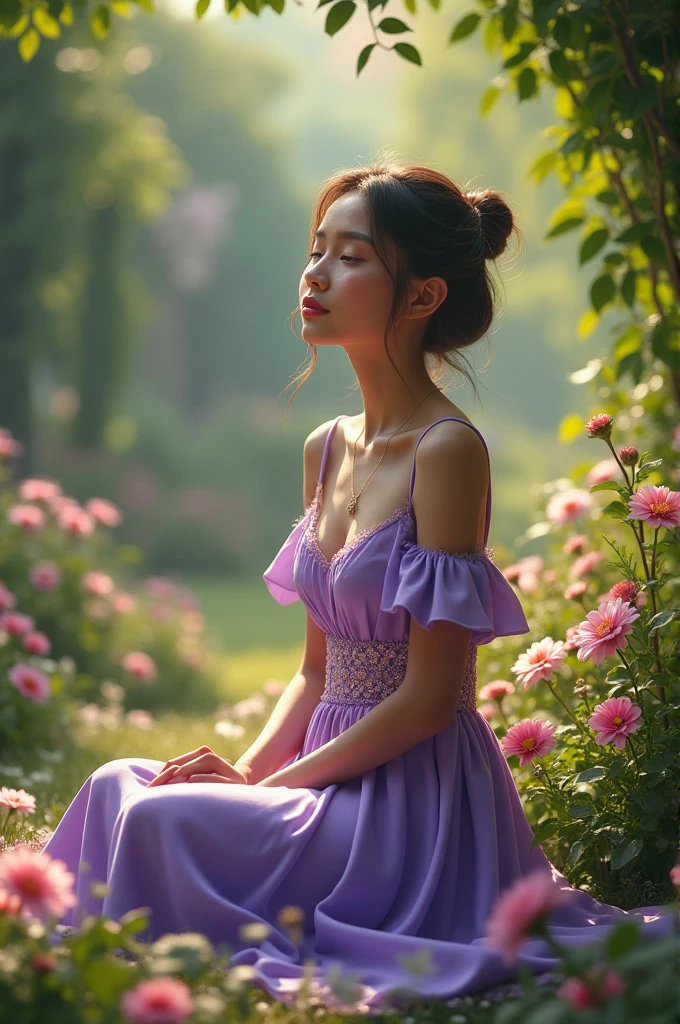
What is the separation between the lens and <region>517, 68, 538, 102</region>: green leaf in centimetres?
303

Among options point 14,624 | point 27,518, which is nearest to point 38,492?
point 27,518

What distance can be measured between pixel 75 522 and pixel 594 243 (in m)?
3.02

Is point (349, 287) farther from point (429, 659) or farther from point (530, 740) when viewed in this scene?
point (530, 740)

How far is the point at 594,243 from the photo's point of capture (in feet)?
10.5

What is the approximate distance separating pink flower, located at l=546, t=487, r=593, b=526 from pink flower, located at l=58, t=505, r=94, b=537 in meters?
2.57

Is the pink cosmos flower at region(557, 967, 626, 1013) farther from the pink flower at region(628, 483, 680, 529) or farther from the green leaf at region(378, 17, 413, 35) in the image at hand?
the green leaf at region(378, 17, 413, 35)

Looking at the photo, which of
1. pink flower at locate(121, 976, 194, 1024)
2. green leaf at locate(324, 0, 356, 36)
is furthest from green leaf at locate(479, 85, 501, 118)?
pink flower at locate(121, 976, 194, 1024)

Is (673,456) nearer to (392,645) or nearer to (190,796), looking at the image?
(392,645)

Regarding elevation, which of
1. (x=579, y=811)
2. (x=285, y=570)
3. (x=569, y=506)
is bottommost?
(x=579, y=811)

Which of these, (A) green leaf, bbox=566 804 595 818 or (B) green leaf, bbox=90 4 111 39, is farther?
(B) green leaf, bbox=90 4 111 39

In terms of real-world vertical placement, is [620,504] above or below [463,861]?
above

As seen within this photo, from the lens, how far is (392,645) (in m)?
2.25

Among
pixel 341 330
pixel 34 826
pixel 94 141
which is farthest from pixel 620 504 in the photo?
pixel 94 141

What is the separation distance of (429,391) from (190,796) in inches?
39.9
